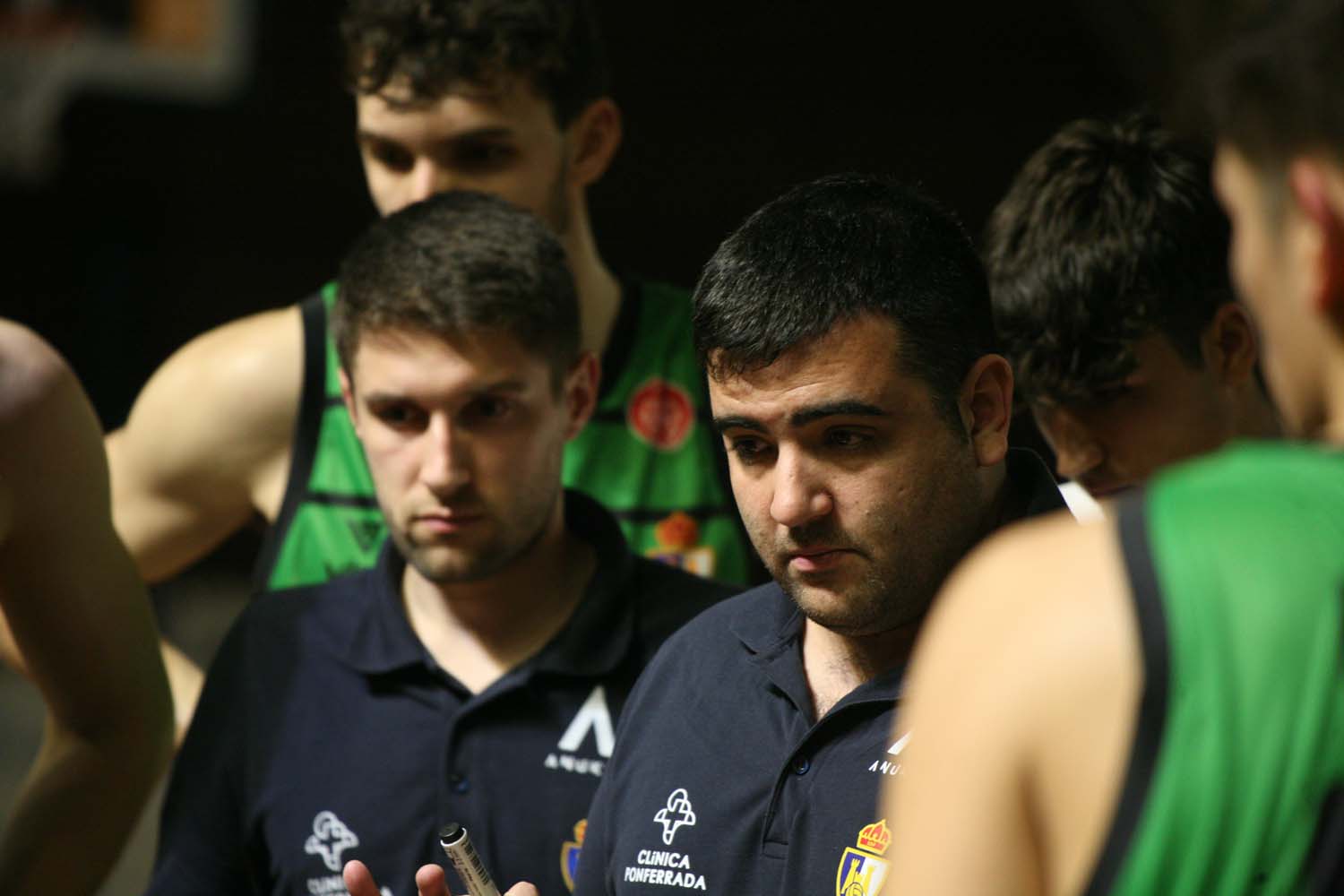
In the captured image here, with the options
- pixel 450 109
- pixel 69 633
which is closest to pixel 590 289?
pixel 450 109

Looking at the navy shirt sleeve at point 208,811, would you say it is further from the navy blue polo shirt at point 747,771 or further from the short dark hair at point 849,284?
the short dark hair at point 849,284

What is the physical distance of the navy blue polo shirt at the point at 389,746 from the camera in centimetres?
201

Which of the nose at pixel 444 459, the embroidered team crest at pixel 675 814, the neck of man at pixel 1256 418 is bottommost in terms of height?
the embroidered team crest at pixel 675 814

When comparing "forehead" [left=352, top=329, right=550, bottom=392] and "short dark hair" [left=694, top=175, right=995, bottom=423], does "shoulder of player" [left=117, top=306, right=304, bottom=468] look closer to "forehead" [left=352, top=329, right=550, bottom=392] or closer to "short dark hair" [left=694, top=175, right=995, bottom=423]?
"forehead" [left=352, top=329, right=550, bottom=392]

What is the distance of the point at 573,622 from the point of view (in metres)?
2.14

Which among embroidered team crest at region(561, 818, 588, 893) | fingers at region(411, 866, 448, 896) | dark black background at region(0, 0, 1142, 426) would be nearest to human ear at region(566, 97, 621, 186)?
embroidered team crest at region(561, 818, 588, 893)

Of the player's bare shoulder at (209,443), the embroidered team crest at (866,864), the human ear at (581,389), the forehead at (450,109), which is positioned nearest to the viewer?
the embroidered team crest at (866,864)

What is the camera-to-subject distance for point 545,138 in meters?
2.65

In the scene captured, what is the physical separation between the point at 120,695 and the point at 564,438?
2.36 ft

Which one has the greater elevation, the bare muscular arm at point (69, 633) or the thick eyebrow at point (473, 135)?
the thick eyebrow at point (473, 135)

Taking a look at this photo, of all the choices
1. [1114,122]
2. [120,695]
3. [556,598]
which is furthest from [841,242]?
[120,695]

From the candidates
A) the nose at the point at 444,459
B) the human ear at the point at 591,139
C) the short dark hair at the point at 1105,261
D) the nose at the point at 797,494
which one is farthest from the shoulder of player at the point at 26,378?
the short dark hair at the point at 1105,261

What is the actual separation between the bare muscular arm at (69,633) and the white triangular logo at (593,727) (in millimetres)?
629

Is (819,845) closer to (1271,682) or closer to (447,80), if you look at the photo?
(1271,682)
